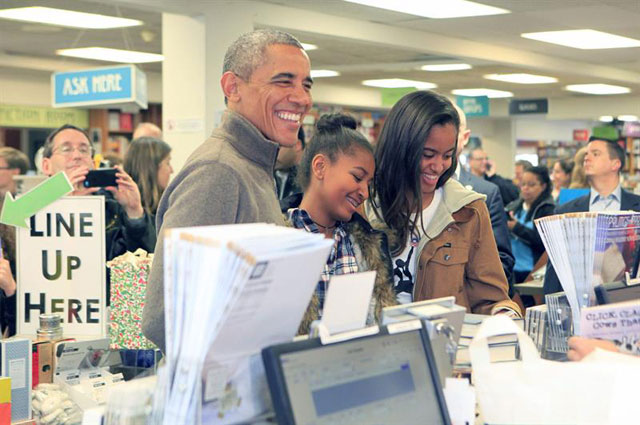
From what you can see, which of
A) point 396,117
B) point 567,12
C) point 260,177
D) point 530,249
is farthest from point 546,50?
point 260,177

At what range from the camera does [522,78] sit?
44.7 feet

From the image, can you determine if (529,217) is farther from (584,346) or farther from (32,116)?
(32,116)

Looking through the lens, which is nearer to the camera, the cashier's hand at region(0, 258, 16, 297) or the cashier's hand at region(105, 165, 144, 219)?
the cashier's hand at region(0, 258, 16, 297)

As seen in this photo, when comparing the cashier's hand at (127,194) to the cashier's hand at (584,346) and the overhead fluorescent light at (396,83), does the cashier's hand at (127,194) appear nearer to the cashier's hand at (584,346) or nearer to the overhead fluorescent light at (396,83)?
the cashier's hand at (584,346)

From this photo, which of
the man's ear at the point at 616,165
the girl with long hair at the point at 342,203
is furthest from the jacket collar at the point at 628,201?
the girl with long hair at the point at 342,203

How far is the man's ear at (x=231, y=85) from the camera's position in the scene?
2.00 m

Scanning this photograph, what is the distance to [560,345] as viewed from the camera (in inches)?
71.0

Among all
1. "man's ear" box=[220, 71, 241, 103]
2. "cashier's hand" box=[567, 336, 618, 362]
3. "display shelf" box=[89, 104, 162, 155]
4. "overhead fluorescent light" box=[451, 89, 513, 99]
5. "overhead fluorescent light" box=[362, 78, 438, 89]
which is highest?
"overhead fluorescent light" box=[451, 89, 513, 99]

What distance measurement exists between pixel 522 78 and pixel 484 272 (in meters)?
11.7

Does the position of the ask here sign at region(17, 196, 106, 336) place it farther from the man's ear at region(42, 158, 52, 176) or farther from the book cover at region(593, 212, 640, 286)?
the book cover at region(593, 212, 640, 286)

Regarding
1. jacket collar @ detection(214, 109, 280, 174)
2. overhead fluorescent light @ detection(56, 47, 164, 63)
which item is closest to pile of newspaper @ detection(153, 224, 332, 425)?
jacket collar @ detection(214, 109, 280, 174)

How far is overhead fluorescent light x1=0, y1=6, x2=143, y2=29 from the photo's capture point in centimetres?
786

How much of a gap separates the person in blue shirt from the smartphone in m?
3.14

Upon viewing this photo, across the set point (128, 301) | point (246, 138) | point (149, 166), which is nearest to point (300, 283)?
point (246, 138)
